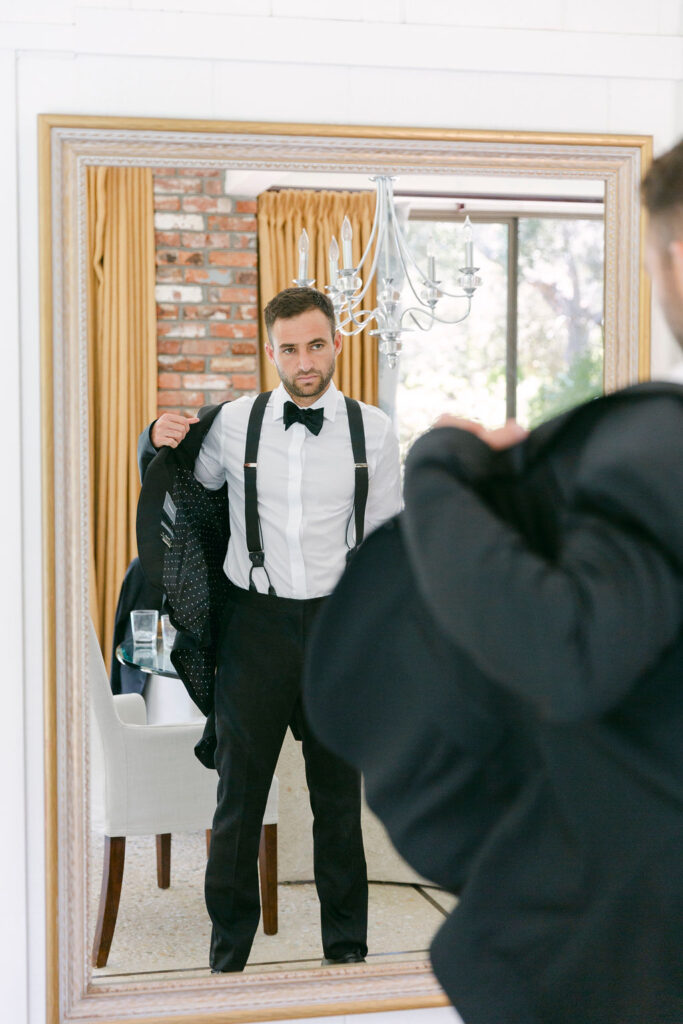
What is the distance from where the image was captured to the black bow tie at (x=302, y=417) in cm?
189

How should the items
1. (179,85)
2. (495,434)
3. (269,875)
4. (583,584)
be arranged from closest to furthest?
(583,584)
(495,434)
(179,85)
(269,875)

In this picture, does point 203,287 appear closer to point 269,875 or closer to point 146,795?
point 146,795

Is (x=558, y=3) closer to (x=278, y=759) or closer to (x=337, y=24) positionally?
(x=337, y=24)

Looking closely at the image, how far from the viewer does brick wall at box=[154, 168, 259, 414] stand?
1.85 m

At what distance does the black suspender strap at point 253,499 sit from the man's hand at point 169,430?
0.33ft

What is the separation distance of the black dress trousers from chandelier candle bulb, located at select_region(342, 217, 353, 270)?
610mm

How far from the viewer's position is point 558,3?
6.41ft

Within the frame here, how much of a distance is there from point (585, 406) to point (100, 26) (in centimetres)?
134

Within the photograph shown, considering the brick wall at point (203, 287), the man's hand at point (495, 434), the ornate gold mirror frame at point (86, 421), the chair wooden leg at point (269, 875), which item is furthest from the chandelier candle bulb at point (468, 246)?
the chair wooden leg at point (269, 875)

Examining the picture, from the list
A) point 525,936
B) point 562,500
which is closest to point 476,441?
point 562,500

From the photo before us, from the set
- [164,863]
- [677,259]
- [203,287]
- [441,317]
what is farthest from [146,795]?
[677,259]

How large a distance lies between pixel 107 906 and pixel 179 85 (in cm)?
149

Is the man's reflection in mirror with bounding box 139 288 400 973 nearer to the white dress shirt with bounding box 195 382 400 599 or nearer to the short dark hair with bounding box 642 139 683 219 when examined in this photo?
the white dress shirt with bounding box 195 382 400 599

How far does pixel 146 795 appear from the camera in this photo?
1.98m
